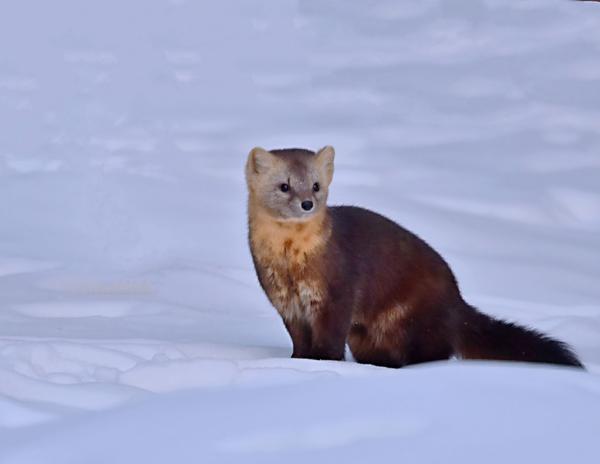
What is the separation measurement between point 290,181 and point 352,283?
1.42 ft

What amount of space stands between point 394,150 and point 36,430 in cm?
684

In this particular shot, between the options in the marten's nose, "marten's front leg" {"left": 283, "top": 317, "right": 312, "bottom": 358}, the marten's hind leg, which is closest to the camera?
the marten's nose

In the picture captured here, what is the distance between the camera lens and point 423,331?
6113 millimetres

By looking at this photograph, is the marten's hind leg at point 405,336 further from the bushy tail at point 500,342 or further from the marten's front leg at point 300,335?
the marten's front leg at point 300,335

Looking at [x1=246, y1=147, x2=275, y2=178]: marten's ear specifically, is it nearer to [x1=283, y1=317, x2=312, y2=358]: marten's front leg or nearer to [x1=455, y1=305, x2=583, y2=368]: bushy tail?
[x1=283, y1=317, x2=312, y2=358]: marten's front leg

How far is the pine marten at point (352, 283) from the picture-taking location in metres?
5.86

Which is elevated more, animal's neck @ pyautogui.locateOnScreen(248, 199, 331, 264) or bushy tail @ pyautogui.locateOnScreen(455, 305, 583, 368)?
animal's neck @ pyautogui.locateOnScreen(248, 199, 331, 264)

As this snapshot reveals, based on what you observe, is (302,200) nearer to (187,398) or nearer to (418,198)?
(187,398)

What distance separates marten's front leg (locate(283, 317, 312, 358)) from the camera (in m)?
5.95

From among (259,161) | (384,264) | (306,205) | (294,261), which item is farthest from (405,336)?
(259,161)

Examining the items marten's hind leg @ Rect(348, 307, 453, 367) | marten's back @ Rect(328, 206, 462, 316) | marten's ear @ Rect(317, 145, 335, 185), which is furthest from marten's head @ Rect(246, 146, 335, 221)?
marten's hind leg @ Rect(348, 307, 453, 367)

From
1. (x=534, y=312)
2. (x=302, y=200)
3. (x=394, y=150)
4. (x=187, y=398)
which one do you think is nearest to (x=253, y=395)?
(x=187, y=398)

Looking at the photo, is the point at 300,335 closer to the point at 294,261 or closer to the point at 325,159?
the point at 294,261

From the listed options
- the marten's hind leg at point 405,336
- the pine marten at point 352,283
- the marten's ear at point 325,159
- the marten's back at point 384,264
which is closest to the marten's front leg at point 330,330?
the pine marten at point 352,283
